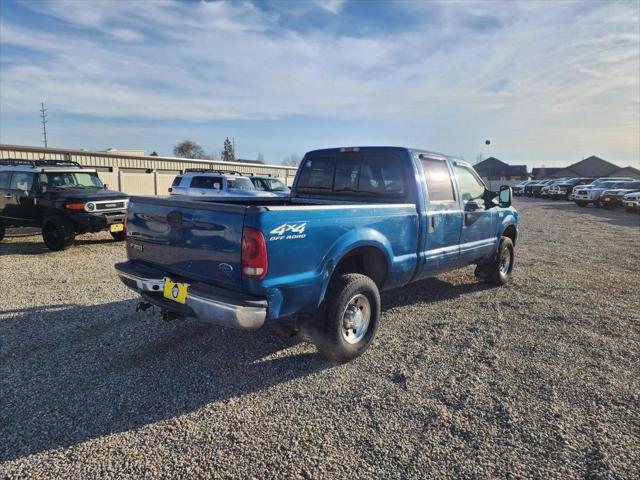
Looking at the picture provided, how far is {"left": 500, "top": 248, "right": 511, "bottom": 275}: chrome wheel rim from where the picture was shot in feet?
21.6

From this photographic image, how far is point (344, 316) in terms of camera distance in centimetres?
379

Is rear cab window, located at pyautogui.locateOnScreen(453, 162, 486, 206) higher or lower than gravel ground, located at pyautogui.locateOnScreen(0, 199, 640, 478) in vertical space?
higher

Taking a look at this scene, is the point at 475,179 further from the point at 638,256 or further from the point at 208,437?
the point at 638,256

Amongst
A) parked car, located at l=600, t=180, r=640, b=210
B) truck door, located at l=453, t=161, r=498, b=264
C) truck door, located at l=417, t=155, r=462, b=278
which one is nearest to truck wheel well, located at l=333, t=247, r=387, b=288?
truck door, located at l=417, t=155, r=462, b=278

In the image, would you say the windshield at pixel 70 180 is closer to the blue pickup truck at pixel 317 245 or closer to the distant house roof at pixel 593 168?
the blue pickup truck at pixel 317 245

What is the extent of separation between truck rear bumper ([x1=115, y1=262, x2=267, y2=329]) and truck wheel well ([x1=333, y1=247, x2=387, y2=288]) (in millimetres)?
1215

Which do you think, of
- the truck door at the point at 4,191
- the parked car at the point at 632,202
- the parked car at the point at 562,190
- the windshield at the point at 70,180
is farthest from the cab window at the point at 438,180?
the parked car at the point at 562,190

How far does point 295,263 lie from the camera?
3260 mm

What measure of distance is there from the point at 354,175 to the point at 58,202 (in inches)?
281

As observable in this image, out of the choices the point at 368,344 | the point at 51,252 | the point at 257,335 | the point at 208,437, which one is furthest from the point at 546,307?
the point at 51,252

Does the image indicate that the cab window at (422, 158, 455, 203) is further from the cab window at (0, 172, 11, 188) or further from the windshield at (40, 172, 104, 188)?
the cab window at (0, 172, 11, 188)

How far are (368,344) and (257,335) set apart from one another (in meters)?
1.20

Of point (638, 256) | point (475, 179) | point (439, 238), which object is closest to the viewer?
point (439, 238)

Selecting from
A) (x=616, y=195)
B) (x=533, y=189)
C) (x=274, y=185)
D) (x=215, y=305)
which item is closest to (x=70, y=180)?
(x=274, y=185)
